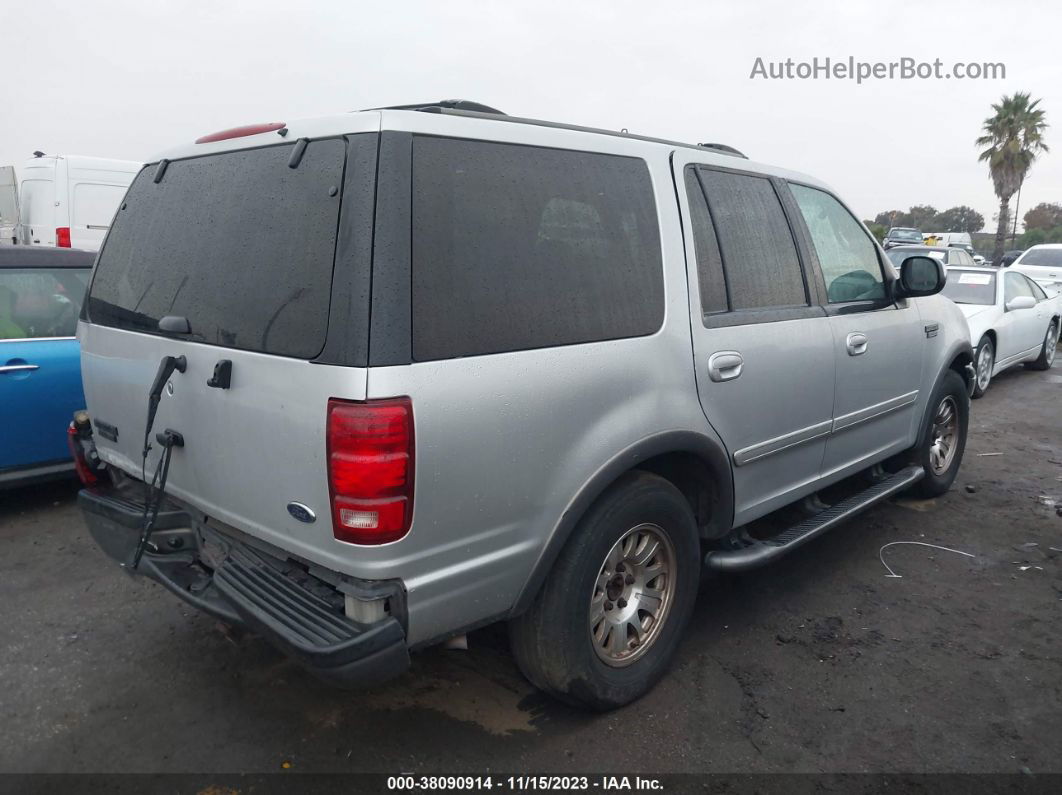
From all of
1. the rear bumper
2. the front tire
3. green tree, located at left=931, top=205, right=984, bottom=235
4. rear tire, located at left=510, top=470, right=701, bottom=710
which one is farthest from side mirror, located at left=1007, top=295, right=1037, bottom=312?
green tree, located at left=931, top=205, right=984, bottom=235

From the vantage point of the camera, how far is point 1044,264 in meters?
15.9

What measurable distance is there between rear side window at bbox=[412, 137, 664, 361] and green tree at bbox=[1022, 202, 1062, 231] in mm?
83962

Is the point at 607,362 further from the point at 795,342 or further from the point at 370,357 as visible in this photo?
the point at 795,342

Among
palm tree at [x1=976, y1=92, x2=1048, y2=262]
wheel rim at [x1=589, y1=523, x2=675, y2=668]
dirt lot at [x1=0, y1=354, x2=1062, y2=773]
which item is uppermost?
palm tree at [x1=976, y1=92, x2=1048, y2=262]

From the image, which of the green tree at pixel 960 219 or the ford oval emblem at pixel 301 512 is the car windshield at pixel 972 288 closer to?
the ford oval emblem at pixel 301 512

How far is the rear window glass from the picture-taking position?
4.84m

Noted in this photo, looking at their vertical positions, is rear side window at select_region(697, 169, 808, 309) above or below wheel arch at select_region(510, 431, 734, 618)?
above

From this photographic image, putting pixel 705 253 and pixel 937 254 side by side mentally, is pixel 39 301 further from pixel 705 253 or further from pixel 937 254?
pixel 937 254

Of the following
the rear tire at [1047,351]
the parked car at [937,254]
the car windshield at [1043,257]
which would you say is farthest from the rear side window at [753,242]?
the car windshield at [1043,257]

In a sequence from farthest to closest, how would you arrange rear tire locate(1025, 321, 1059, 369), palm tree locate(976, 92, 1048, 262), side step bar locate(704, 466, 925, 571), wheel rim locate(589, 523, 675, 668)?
palm tree locate(976, 92, 1048, 262) → rear tire locate(1025, 321, 1059, 369) → side step bar locate(704, 466, 925, 571) → wheel rim locate(589, 523, 675, 668)

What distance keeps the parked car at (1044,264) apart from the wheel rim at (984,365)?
6508 mm

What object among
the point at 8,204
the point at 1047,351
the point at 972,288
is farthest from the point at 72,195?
the point at 1047,351

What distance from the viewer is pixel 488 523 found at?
8.18 feet

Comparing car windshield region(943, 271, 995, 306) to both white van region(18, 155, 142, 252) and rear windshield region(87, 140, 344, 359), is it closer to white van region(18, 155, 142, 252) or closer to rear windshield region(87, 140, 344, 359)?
rear windshield region(87, 140, 344, 359)
